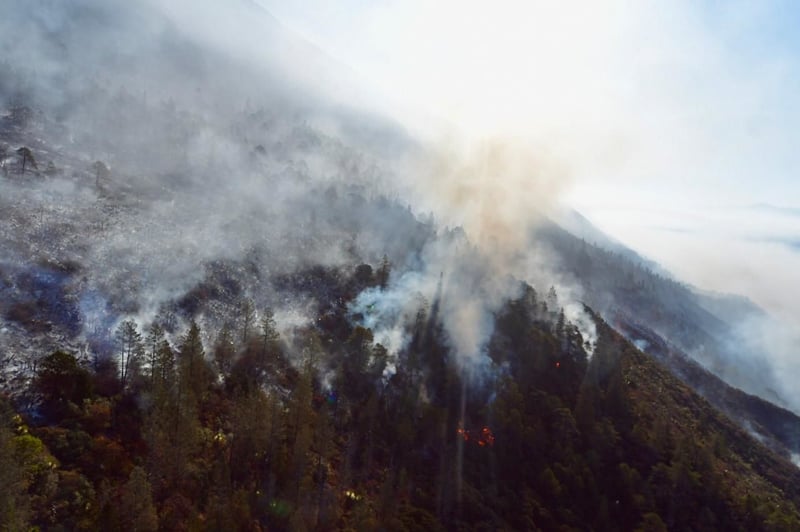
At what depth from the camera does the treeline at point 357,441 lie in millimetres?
54625

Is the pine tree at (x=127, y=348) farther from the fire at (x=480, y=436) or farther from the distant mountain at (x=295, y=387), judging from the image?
the fire at (x=480, y=436)

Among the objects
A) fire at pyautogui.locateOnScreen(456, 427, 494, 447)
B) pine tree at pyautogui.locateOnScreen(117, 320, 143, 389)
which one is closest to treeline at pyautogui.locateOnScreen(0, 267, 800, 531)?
fire at pyautogui.locateOnScreen(456, 427, 494, 447)

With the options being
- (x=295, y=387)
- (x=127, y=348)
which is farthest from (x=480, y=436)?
(x=127, y=348)

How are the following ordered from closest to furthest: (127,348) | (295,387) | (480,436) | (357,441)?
(127,348), (357,441), (295,387), (480,436)

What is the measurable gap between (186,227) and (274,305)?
1550 inches

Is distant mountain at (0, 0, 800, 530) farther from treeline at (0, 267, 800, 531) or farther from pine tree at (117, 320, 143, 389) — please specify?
pine tree at (117, 320, 143, 389)

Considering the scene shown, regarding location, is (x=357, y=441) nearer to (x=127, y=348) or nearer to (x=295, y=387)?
(x=295, y=387)

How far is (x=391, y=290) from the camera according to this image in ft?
437

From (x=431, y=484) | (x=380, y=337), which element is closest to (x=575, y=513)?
(x=431, y=484)

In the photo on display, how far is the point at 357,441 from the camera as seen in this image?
84.6 meters

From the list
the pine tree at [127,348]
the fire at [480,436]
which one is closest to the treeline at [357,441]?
the fire at [480,436]

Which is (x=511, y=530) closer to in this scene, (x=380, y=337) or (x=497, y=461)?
(x=497, y=461)

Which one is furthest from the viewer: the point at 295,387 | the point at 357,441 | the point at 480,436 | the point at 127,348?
the point at 480,436

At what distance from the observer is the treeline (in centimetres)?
5462
